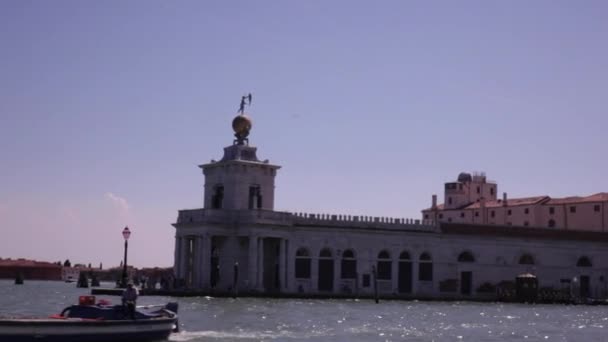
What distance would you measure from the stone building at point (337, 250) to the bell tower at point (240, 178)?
7 cm

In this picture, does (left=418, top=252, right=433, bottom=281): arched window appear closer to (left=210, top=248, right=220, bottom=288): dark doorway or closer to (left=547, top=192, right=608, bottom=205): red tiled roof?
(left=210, top=248, right=220, bottom=288): dark doorway

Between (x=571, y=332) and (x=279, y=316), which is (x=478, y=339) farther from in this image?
(x=279, y=316)

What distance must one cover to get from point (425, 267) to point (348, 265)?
7135mm

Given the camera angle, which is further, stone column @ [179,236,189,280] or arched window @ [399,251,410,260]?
arched window @ [399,251,410,260]

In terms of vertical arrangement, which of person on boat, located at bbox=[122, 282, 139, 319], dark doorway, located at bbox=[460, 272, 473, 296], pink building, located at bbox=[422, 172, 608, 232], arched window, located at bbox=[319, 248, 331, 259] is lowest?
person on boat, located at bbox=[122, 282, 139, 319]

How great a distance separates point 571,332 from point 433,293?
3675cm

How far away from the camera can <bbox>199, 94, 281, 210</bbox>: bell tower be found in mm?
75500

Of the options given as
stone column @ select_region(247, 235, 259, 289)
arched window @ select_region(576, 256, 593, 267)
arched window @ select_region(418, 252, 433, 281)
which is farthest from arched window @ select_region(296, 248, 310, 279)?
arched window @ select_region(576, 256, 593, 267)

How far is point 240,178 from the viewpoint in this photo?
248 ft

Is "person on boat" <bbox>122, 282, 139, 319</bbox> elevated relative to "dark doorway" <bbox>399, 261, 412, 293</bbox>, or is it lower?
lower

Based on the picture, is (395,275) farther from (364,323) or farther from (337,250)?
(364,323)

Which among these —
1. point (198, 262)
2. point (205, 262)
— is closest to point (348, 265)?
point (205, 262)

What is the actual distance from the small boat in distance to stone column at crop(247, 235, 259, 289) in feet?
125

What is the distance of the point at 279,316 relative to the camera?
48.2 metres
